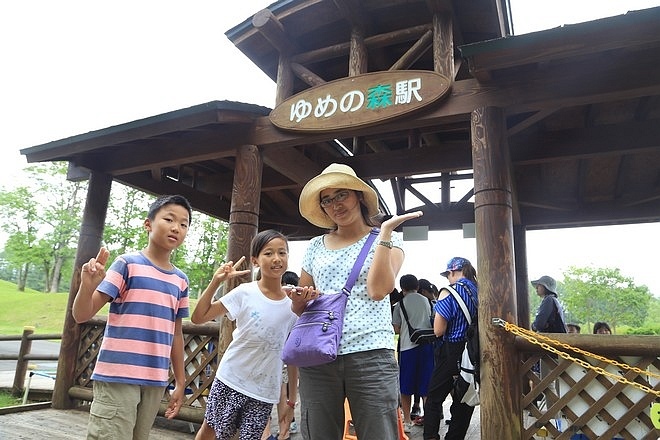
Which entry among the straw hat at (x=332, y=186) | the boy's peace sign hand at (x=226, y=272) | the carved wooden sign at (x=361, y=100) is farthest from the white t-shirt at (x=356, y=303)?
the carved wooden sign at (x=361, y=100)

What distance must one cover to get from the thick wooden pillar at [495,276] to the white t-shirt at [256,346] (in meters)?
1.62

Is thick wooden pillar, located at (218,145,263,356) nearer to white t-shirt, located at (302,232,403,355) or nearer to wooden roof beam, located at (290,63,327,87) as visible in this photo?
wooden roof beam, located at (290,63,327,87)

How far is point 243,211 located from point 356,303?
280 centimetres

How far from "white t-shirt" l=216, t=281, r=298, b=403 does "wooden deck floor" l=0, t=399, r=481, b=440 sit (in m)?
2.17

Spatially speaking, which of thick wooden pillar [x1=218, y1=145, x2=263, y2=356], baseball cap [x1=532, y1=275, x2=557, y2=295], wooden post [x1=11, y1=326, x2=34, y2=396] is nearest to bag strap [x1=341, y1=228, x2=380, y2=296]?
thick wooden pillar [x1=218, y1=145, x2=263, y2=356]

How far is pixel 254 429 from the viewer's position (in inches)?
92.9

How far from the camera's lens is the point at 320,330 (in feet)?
5.98

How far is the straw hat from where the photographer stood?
2096 millimetres

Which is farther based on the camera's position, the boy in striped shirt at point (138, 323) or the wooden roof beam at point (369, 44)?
the wooden roof beam at point (369, 44)

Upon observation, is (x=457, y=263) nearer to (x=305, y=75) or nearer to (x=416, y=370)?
(x=416, y=370)

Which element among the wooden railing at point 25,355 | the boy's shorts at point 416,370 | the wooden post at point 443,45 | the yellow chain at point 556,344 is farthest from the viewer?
the wooden railing at point 25,355

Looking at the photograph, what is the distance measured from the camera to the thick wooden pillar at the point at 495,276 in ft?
10.2

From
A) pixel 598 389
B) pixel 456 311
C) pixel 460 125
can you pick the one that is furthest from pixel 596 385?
pixel 460 125

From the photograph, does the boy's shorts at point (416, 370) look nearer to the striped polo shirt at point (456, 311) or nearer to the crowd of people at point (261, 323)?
the striped polo shirt at point (456, 311)
